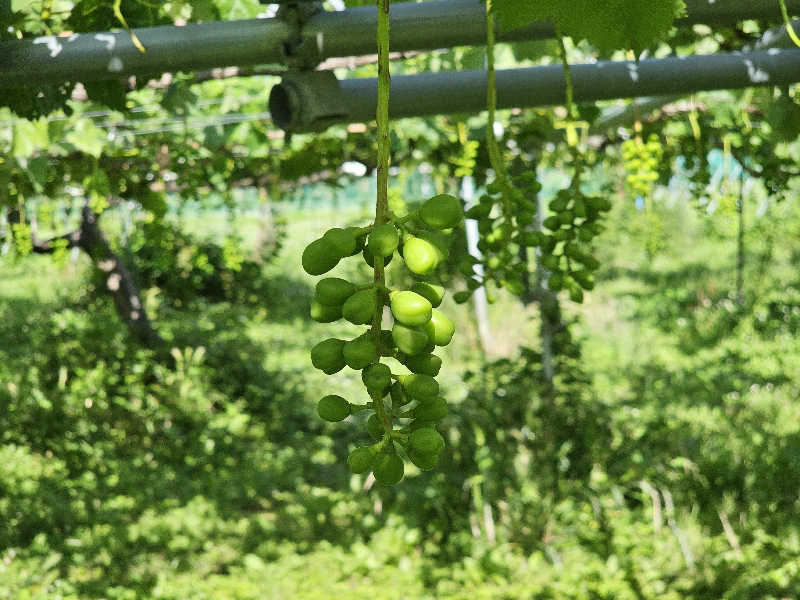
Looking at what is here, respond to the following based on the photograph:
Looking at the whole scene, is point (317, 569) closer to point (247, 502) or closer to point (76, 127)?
point (247, 502)

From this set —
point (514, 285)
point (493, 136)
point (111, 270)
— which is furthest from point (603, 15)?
point (111, 270)

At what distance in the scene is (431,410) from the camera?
58 cm

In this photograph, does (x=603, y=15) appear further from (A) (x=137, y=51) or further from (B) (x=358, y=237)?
(A) (x=137, y=51)

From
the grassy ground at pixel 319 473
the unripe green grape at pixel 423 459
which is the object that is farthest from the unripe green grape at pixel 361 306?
the grassy ground at pixel 319 473

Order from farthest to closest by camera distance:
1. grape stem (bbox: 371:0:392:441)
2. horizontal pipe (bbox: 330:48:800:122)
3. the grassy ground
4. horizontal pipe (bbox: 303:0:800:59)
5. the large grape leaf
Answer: the grassy ground → horizontal pipe (bbox: 330:48:800:122) → horizontal pipe (bbox: 303:0:800:59) → the large grape leaf → grape stem (bbox: 371:0:392:441)

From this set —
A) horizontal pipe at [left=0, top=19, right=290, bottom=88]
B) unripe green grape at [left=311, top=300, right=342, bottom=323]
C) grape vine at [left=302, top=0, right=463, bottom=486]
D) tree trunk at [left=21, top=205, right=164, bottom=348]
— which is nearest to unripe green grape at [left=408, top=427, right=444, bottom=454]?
grape vine at [left=302, top=0, right=463, bottom=486]

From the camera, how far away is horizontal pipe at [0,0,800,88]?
104cm

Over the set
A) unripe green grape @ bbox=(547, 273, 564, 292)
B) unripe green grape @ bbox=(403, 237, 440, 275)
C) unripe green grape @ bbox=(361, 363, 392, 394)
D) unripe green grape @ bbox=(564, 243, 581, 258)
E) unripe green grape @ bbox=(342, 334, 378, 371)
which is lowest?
unripe green grape @ bbox=(361, 363, 392, 394)

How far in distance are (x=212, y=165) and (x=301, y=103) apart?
146 inches

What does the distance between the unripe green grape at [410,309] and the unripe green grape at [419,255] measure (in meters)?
0.02

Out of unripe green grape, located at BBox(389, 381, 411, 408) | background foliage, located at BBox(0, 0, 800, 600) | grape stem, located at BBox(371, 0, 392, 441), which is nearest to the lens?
grape stem, located at BBox(371, 0, 392, 441)

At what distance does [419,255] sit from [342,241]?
6 centimetres

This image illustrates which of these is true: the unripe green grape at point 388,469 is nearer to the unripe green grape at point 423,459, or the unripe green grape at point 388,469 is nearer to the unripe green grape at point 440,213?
the unripe green grape at point 423,459

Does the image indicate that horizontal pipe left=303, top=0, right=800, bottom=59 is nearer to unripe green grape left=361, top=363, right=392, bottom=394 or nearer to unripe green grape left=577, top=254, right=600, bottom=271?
unripe green grape left=577, top=254, right=600, bottom=271
